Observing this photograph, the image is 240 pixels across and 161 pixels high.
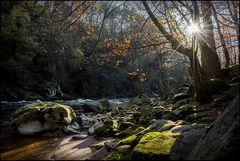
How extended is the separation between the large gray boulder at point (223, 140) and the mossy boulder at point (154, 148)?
76 cm

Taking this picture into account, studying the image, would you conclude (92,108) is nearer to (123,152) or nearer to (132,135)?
(132,135)

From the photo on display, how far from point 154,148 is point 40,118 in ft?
21.2

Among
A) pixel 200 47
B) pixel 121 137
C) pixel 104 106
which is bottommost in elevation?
pixel 104 106

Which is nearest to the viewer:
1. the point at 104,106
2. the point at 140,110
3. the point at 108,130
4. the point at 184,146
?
the point at 184,146

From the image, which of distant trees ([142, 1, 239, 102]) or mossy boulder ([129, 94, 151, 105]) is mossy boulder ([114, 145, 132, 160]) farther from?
mossy boulder ([129, 94, 151, 105])

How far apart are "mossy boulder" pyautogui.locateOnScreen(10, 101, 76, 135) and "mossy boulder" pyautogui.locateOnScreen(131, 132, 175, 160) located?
5536 millimetres

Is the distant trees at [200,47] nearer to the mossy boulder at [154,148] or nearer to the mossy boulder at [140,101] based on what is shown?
the mossy boulder at [154,148]

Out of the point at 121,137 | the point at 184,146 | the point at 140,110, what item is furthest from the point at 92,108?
the point at 184,146

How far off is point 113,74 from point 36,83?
1859 centimetres

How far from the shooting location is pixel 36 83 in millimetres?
31234

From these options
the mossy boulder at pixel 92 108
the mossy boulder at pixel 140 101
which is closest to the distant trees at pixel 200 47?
the mossy boulder at pixel 92 108

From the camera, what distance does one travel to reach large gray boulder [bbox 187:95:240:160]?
2.14m

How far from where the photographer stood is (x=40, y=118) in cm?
905

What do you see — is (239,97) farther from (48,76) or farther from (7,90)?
(48,76)
